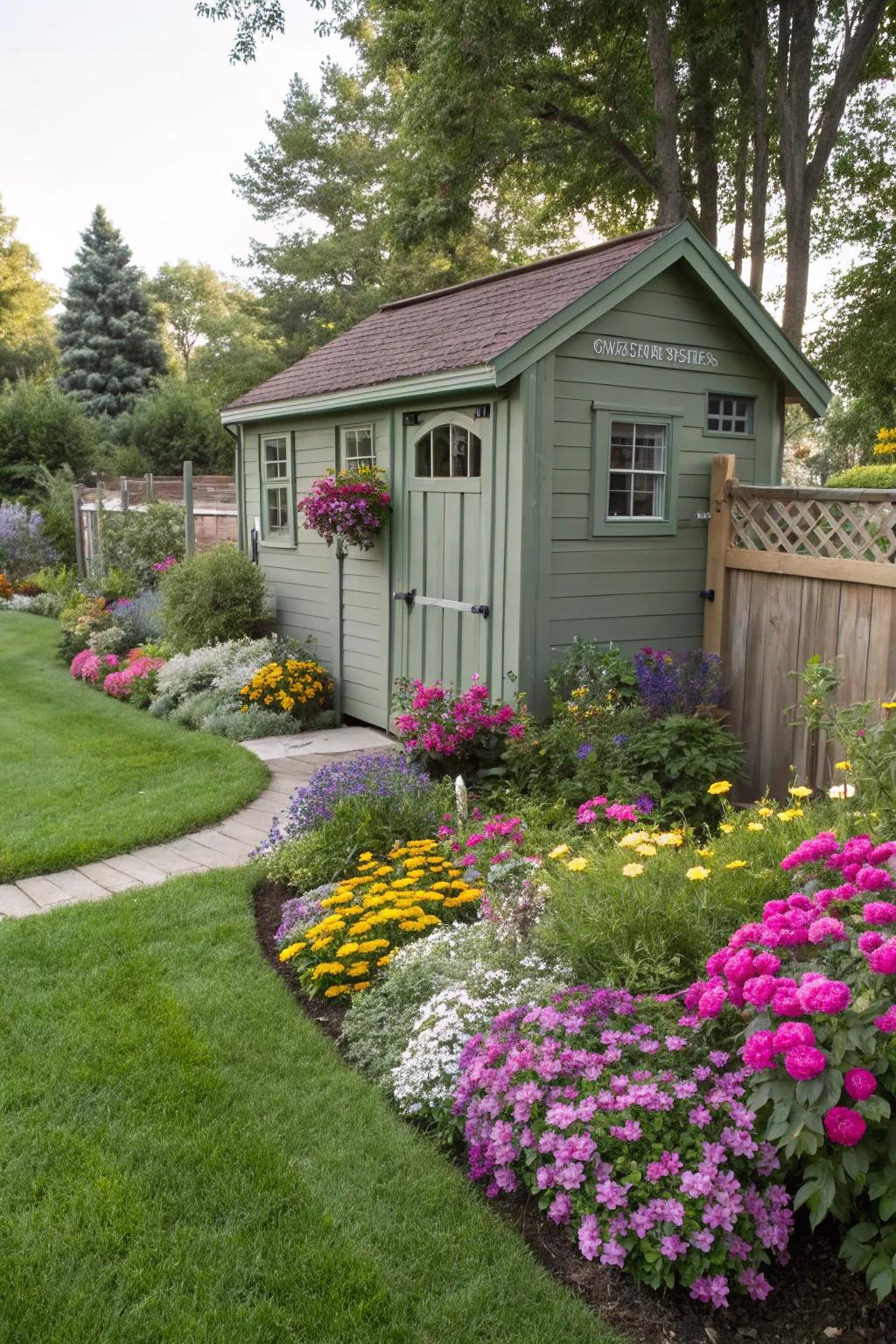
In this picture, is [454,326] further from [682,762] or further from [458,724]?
[682,762]

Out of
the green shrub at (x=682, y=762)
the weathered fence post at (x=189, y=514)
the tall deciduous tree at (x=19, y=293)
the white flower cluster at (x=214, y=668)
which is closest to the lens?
the green shrub at (x=682, y=762)

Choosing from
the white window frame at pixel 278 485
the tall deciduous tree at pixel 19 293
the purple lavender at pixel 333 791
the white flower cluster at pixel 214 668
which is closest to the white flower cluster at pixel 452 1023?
the purple lavender at pixel 333 791

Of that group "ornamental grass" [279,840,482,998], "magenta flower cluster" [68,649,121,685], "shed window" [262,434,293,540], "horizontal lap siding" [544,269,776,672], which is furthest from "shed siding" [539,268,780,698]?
"magenta flower cluster" [68,649,121,685]

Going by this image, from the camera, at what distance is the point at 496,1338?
2.42 metres

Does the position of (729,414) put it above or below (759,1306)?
above

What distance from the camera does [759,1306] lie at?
2518 mm

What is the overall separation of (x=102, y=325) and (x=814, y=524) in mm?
29181

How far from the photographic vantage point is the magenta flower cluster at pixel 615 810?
14.6ft

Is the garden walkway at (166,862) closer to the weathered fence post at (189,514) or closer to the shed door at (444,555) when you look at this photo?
the shed door at (444,555)

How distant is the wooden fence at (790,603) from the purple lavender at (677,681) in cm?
28

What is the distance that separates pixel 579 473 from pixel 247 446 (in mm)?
5202

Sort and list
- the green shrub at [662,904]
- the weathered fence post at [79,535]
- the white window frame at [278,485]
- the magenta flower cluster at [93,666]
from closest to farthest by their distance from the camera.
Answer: the green shrub at [662,904] → the white window frame at [278,485] → the magenta flower cluster at [93,666] → the weathered fence post at [79,535]

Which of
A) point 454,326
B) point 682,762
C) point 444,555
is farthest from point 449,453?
point 682,762

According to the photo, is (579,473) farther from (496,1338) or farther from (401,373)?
(496,1338)
